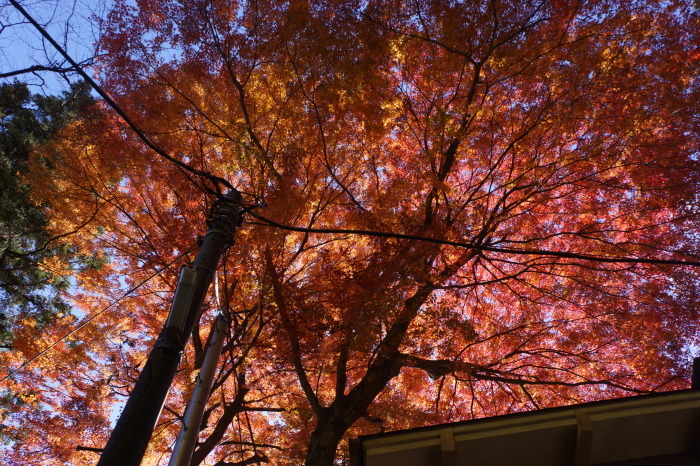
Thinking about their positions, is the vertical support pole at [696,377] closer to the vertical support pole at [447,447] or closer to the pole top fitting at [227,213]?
the vertical support pole at [447,447]

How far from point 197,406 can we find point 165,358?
7.50 feet

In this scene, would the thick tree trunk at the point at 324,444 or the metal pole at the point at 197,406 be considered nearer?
the metal pole at the point at 197,406

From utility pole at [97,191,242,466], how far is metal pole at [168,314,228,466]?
1.94 metres

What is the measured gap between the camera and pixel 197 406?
5.29m

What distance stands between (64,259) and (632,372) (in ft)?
68.0

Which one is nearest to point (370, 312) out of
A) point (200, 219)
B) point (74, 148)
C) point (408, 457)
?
point (408, 457)

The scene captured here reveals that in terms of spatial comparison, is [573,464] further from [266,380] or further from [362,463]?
[266,380]

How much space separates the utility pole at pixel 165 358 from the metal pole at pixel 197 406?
1.94 meters

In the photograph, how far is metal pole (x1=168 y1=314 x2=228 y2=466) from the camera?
193 inches

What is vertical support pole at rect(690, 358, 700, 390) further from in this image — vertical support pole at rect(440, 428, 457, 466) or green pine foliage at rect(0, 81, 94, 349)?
green pine foliage at rect(0, 81, 94, 349)

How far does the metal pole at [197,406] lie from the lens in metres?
4.90

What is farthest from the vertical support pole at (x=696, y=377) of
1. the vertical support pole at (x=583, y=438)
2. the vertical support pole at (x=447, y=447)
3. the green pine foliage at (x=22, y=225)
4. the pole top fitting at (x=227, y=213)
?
the green pine foliage at (x=22, y=225)

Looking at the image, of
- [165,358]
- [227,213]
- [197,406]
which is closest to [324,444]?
[197,406]

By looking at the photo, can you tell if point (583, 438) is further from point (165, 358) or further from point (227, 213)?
point (227, 213)
